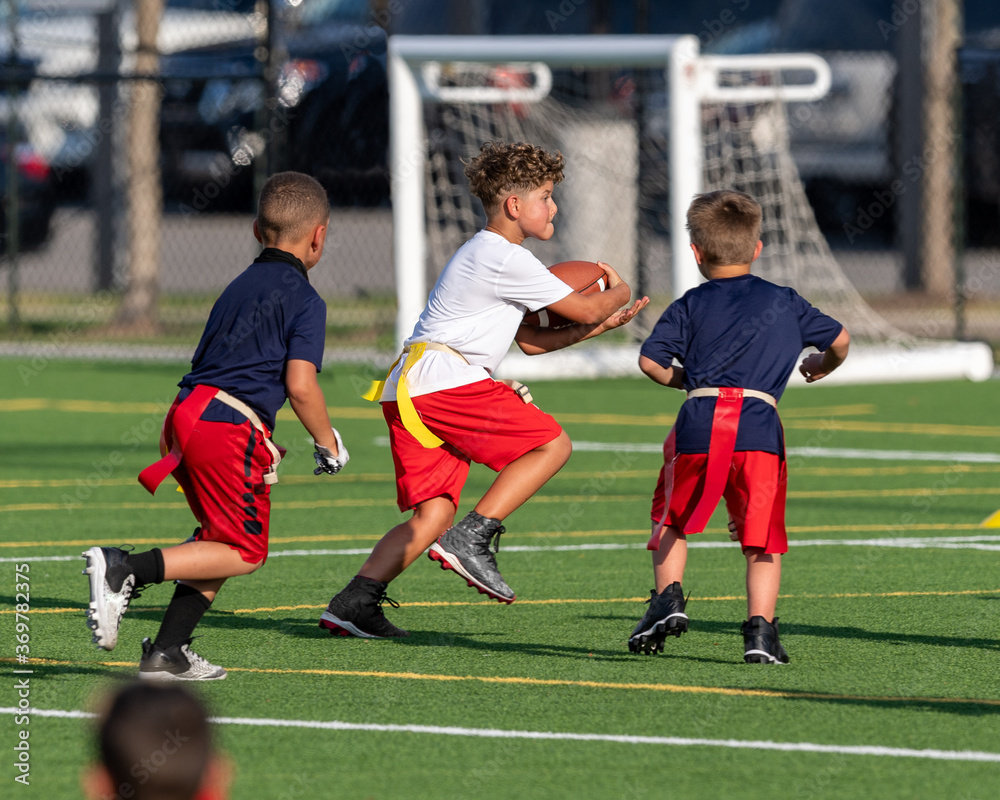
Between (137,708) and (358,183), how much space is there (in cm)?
2040

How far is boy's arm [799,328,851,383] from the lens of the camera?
6008mm

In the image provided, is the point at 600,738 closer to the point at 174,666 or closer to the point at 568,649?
the point at 568,649

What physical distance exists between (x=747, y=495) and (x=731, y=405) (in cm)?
31

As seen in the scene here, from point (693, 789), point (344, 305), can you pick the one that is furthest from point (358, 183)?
point (693, 789)

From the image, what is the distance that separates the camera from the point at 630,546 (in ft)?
27.9

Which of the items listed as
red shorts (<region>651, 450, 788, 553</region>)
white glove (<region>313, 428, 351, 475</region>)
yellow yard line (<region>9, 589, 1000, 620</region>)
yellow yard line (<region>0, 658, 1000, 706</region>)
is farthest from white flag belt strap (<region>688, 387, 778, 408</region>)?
yellow yard line (<region>9, 589, 1000, 620</region>)

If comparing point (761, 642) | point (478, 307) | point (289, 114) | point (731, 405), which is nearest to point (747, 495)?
point (731, 405)

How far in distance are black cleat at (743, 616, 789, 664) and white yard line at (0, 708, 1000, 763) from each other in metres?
1.01

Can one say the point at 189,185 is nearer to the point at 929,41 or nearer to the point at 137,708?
the point at 929,41

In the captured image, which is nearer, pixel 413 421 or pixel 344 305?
pixel 413 421

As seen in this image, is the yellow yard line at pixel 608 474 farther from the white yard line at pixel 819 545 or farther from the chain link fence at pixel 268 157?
the chain link fence at pixel 268 157

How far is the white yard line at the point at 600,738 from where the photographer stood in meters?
4.72

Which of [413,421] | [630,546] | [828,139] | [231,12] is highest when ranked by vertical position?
[231,12]

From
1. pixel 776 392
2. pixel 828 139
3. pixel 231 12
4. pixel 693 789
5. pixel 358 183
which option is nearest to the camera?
pixel 693 789
